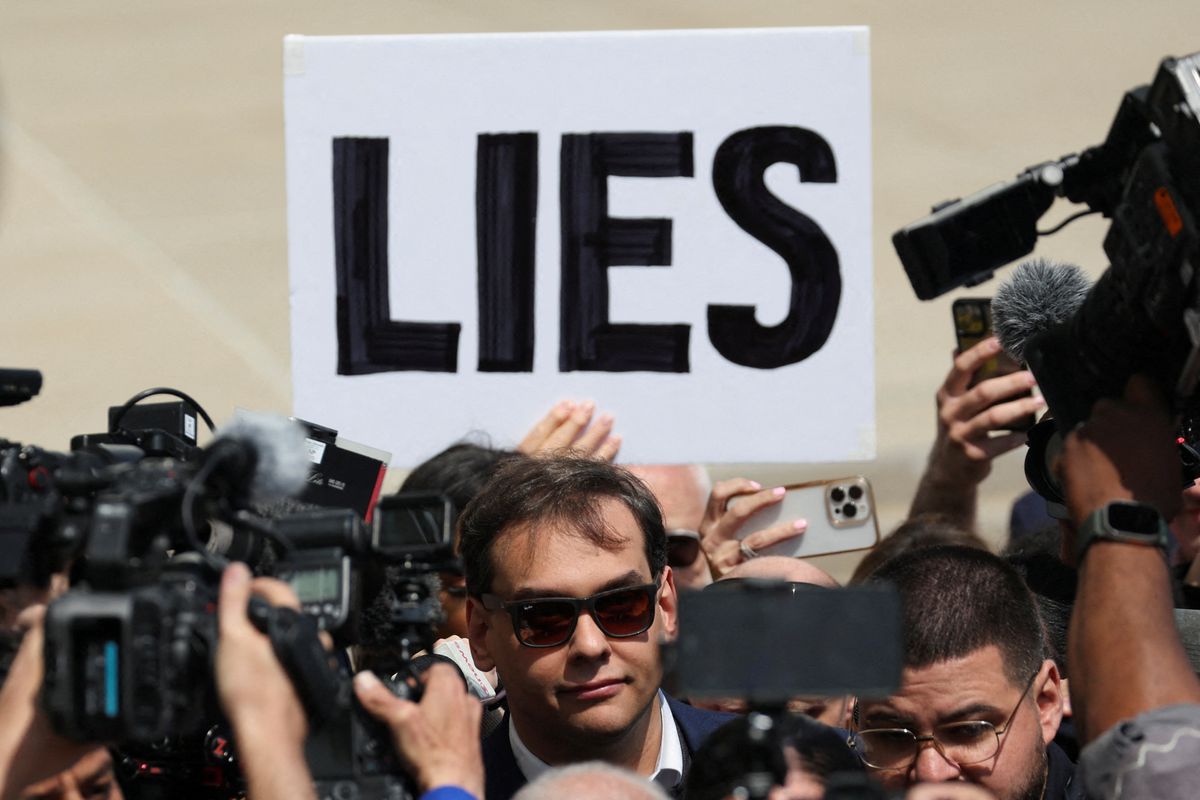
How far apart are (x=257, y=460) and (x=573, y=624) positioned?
2.99 ft

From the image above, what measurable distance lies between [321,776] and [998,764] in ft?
4.10

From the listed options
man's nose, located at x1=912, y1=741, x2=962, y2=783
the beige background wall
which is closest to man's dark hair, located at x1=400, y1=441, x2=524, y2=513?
man's nose, located at x1=912, y1=741, x2=962, y2=783

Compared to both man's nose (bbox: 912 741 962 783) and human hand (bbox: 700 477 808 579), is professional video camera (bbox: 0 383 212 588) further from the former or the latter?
human hand (bbox: 700 477 808 579)

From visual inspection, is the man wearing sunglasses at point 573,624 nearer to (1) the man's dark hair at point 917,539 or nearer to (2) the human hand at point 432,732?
(2) the human hand at point 432,732

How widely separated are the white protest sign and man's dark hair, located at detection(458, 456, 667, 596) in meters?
0.95

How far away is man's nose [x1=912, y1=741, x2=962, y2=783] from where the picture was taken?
3.09 m

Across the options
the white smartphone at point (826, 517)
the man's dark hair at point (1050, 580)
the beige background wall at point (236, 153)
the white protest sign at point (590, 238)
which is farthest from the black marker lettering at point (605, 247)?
the beige background wall at point (236, 153)

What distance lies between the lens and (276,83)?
7977 mm

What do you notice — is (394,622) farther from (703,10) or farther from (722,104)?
(703,10)

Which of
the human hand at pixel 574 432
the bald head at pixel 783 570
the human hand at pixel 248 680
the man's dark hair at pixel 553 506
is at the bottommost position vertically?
the bald head at pixel 783 570

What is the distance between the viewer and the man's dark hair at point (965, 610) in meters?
3.23

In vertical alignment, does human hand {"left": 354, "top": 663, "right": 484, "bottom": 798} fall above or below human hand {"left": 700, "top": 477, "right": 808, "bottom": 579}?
below

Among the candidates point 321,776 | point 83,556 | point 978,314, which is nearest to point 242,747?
point 321,776

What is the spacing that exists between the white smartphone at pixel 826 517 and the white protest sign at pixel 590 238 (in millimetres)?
99
